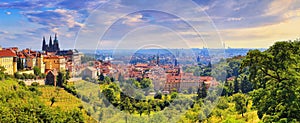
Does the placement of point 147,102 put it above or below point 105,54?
below

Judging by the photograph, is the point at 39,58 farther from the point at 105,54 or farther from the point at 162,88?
the point at 105,54

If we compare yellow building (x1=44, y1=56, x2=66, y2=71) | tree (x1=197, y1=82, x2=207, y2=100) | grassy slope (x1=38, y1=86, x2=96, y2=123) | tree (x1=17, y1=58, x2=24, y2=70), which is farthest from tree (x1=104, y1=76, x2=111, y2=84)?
yellow building (x1=44, y1=56, x2=66, y2=71)

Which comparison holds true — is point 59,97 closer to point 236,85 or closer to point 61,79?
point 61,79

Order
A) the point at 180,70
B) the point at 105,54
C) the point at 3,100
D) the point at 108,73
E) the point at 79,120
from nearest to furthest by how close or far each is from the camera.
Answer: the point at 105,54 < the point at 180,70 < the point at 108,73 < the point at 79,120 < the point at 3,100

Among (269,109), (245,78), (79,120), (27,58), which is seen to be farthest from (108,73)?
(27,58)

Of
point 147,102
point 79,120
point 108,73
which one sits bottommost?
point 79,120

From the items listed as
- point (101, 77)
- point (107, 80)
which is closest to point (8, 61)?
point (101, 77)

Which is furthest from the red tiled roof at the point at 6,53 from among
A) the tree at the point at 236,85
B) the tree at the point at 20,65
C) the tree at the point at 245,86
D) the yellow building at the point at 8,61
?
the tree at the point at 245,86

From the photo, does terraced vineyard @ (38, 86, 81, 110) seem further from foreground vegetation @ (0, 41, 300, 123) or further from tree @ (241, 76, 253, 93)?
tree @ (241, 76, 253, 93)
